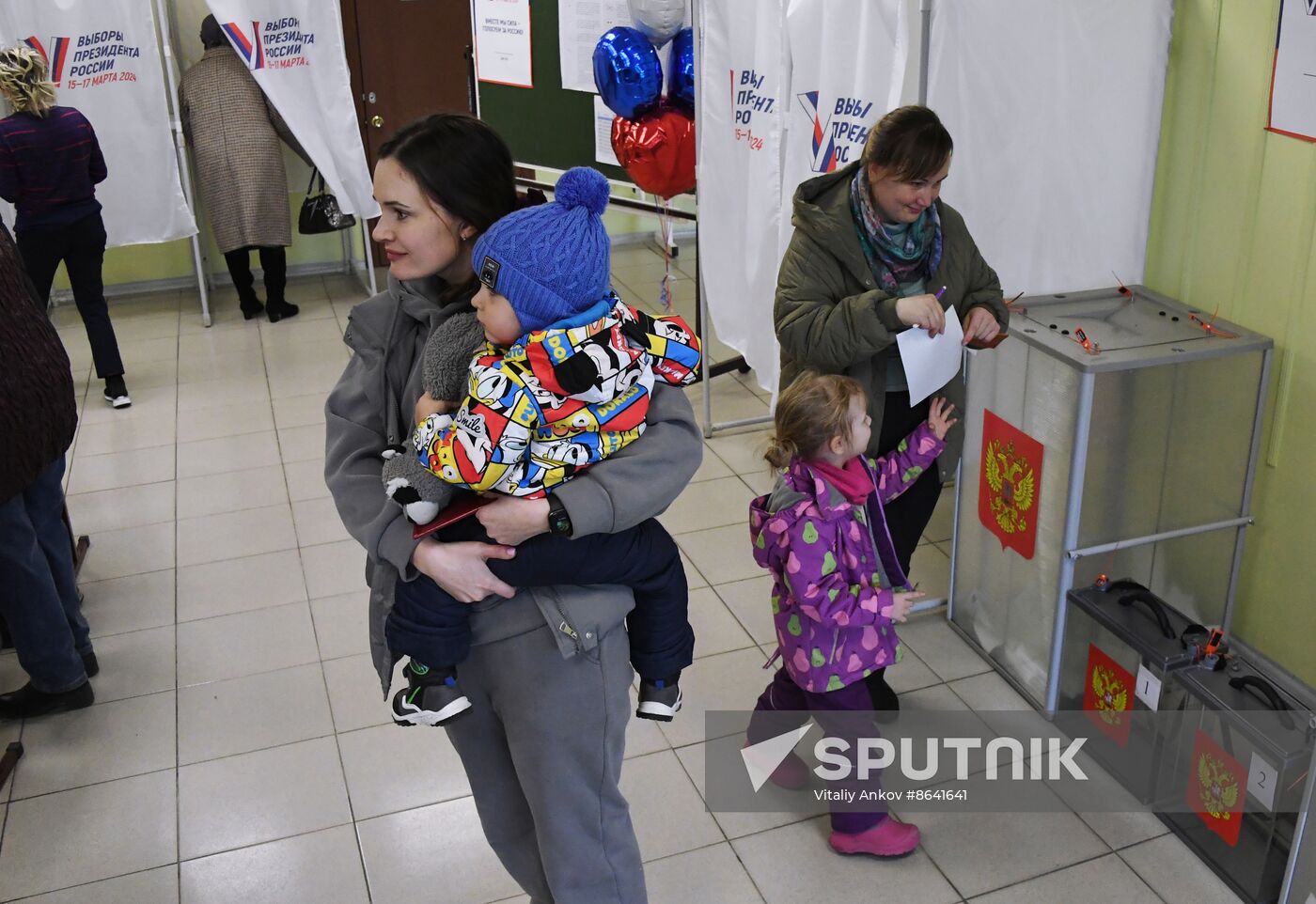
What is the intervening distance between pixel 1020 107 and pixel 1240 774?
5.60 ft

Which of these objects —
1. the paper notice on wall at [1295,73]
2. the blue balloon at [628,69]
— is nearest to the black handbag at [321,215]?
the blue balloon at [628,69]

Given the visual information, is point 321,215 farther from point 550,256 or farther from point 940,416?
point 550,256

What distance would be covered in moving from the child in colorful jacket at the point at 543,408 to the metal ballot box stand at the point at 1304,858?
4.50 feet

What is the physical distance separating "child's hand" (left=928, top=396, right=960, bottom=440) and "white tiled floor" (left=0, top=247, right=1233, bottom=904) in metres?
0.86

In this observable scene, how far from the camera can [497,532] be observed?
5.44 feet

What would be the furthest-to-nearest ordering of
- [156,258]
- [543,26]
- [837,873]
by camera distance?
[156,258] → [543,26] → [837,873]

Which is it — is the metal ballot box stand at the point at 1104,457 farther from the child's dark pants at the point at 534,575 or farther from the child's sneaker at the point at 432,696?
the child's sneaker at the point at 432,696

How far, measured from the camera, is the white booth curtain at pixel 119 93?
5988 mm

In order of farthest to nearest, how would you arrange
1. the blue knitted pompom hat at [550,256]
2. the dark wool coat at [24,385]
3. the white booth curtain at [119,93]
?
1. the white booth curtain at [119,93]
2. the dark wool coat at [24,385]
3. the blue knitted pompom hat at [550,256]

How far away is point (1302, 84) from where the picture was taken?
271cm

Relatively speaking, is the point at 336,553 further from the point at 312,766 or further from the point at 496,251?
the point at 496,251

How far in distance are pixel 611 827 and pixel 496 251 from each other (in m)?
0.94

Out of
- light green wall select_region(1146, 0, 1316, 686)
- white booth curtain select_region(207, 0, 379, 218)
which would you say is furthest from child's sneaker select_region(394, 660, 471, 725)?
white booth curtain select_region(207, 0, 379, 218)

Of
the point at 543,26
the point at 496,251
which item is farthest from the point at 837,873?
the point at 543,26
